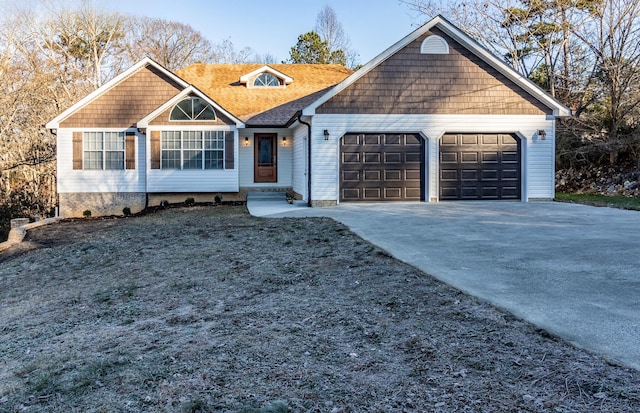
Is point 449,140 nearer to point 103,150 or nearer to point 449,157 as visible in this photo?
point 449,157

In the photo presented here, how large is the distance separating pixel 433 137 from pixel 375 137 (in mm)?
1636

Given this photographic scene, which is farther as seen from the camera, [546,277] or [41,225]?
[41,225]

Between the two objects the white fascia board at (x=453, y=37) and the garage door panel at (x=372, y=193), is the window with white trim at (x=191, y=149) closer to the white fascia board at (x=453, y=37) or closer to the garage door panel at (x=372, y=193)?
the white fascia board at (x=453, y=37)

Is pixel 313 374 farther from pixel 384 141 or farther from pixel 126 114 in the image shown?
pixel 126 114

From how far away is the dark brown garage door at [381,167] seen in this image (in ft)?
46.0

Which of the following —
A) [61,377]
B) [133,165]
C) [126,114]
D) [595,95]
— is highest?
Answer: [595,95]

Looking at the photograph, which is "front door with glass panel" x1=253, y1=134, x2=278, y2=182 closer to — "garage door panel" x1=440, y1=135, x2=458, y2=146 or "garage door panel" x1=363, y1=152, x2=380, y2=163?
"garage door panel" x1=363, y1=152, x2=380, y2=163

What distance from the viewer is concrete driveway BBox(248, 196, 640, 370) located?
3.85 m

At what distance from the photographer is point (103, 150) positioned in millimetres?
16797

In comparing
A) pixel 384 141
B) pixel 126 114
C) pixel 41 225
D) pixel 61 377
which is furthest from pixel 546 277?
pixel 126 114

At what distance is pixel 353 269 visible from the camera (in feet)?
19.6

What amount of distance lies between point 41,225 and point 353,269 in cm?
1205

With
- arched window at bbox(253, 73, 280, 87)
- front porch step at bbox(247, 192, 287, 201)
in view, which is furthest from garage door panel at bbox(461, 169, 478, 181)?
arched window at bbox(253, 73, 280, 87)

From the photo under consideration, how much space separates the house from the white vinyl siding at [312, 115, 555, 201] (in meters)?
0.03
